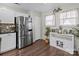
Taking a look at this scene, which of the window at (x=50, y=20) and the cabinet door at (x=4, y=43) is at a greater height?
the window at (x=50, y=20)

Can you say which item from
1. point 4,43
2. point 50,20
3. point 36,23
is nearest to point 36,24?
point 36,23

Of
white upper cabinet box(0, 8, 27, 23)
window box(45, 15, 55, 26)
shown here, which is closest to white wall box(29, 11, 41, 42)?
window box(45, 15, 55, 26)

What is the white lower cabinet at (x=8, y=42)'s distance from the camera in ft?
4.09

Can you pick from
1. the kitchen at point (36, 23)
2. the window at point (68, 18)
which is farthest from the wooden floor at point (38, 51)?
the window at point (68, 18)

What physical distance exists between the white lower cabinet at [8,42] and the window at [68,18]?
2.47 ft

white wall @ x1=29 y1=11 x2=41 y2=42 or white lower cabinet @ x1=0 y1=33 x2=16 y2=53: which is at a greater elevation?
white wall @ x1=29 y1=11 x2=41 y2=42

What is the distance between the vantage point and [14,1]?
4.12 ft

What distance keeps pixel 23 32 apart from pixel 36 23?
24 cm

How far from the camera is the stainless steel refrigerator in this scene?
1320 mm

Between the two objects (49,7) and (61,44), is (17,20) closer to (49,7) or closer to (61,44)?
(49,7)

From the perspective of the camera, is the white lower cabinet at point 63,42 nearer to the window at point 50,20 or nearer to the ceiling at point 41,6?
the window at point 50,20

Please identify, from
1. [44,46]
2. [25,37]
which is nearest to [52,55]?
[44,46]

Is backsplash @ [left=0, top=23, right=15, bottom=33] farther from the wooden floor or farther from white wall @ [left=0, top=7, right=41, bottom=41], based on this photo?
the wooden floor

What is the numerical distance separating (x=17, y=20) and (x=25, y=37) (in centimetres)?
29
